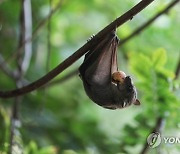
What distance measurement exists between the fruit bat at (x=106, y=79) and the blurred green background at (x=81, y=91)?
383mm

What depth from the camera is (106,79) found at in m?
0.92

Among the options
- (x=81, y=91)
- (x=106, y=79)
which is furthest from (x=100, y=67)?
(x=81, y=91)

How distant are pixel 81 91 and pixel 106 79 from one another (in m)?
1.29

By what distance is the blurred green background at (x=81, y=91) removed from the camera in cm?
133

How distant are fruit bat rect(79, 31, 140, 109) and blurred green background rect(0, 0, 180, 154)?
383 mm

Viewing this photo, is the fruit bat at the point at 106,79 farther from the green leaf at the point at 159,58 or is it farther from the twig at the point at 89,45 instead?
the green leaf at the point at 159,58

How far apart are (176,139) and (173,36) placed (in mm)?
708

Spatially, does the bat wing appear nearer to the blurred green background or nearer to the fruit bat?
the fruit bat

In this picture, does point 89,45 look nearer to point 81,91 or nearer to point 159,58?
point 159,58

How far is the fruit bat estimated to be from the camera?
2.86ft

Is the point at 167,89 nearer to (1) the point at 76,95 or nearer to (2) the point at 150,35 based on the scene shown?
(2) the point at 150,35

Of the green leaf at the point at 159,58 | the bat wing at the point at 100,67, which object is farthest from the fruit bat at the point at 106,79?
the green leaf at the point at 159,58

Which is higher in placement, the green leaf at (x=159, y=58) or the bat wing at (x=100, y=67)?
the green leaf at (x=159, y=58)

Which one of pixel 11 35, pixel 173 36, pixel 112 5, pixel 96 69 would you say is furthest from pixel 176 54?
pixel 96 69
